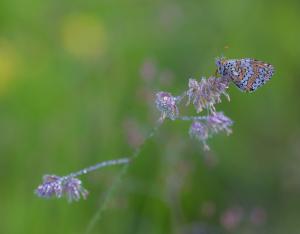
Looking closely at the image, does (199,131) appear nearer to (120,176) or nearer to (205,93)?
(205,93)

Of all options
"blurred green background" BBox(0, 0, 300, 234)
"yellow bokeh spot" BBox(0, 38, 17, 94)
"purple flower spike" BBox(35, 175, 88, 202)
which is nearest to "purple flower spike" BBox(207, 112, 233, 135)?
"purple flower spike" BBox(35, 175, 88, 202)

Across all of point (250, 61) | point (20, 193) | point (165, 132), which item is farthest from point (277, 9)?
point (250, 61)

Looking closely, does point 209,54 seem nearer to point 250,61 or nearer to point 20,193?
point 20,193

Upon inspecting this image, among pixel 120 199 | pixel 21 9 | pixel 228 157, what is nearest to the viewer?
pixel 120 199

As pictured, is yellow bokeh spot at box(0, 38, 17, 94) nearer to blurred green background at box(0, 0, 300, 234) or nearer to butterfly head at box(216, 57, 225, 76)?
blurred green background at box(0, 0, 300, 234)

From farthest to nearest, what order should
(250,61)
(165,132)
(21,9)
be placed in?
(21,9) → (165,132) → (250,61)

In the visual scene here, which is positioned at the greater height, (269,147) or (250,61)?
→ (269,147)

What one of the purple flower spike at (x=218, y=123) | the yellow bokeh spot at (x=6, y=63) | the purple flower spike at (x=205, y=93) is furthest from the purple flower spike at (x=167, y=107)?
the yellow bokeh spot at (x=6, y=63)
